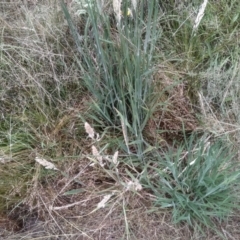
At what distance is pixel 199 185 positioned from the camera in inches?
52.5

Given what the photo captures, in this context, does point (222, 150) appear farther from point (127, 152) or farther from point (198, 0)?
point (198, 0)

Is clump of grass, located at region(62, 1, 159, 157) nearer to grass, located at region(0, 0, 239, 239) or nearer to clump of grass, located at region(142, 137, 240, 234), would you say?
grass, located at region(0, 0, 239, 239)

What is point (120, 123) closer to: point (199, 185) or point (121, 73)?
point (121, 73)

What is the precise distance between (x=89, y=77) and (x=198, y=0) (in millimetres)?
595

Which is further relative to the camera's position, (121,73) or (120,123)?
(120,123)

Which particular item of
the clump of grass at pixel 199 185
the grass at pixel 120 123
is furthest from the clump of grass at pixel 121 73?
the clump of grass at pixel 199 185

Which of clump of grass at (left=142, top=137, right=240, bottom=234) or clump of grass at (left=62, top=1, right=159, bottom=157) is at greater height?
clump of grass at (left=62, top=1, right=159, bottom=157)

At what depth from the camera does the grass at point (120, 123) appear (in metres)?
1.36

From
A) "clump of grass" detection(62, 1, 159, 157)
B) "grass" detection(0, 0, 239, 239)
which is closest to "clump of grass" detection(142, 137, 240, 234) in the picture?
"grass" detection(0, 0, 239, 239)

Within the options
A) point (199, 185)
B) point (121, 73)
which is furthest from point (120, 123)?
point (199, 185)

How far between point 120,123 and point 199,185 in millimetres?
365

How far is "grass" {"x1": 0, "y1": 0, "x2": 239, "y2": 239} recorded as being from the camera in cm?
136

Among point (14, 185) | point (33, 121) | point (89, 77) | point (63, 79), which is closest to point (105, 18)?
point (89, 77)

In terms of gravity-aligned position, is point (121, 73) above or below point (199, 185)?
above
